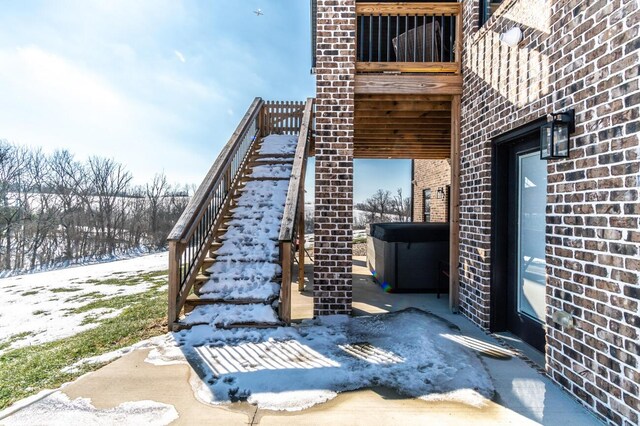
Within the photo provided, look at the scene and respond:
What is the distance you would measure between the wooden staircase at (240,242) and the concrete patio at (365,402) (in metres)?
0.95

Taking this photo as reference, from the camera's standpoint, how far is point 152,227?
22.3 meters

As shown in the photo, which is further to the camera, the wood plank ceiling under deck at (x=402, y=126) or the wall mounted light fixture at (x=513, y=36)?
the wood plank ceiling under deck at (x=402, y=126)

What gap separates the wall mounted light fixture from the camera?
9.81ft

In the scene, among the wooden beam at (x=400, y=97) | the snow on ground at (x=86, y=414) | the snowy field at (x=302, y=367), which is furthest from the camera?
the wooden beam at (x=400, y=97)

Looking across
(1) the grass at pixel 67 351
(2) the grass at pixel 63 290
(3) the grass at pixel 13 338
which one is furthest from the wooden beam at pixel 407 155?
(2) the grass at pixel 63 290

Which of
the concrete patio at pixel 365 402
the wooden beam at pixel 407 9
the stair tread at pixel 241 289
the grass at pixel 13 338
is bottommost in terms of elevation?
the grass at pixel 13 338

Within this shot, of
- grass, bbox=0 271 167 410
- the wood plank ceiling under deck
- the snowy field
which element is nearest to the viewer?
the snowy field

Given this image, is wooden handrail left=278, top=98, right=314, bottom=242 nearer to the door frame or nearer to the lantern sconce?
the door frame

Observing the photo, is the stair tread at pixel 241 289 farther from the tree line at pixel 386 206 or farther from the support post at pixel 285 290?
the tree line at pixel 386 206

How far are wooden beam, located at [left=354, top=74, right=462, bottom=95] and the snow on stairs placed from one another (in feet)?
7.75

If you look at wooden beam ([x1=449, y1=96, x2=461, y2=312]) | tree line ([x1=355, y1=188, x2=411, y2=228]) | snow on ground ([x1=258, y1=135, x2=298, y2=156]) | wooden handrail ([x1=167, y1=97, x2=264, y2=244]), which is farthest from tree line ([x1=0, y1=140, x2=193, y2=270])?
wooden beam ([x1=449, y1=96, x2=461, y2=312])

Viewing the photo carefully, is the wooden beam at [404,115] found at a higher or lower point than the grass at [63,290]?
higher

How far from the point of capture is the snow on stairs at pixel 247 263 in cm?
372

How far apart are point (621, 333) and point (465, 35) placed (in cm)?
412
